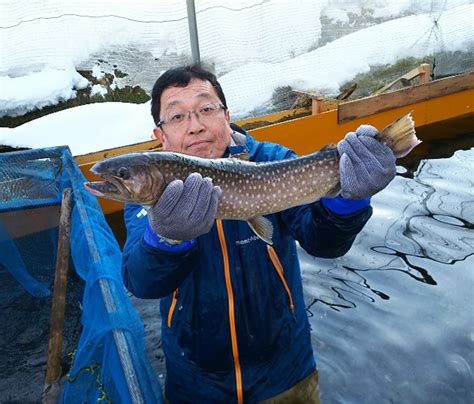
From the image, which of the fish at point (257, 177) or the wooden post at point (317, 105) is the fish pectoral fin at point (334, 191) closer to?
the fish at point (257, 177)

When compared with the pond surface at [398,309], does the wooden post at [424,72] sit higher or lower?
higher

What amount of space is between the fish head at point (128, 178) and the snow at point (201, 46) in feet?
17.7

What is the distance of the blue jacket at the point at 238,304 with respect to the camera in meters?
2.61

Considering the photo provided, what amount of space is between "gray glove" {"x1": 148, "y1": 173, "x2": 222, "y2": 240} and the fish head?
0.25ft

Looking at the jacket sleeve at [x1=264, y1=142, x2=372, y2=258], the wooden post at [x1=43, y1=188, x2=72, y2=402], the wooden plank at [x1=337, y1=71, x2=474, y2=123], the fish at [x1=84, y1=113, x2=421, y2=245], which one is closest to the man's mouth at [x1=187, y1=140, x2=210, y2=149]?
the fish at [x1=84, y1=113, x2=421, y2=245]

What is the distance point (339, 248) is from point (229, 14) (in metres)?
10.4

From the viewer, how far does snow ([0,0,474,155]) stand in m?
8.09

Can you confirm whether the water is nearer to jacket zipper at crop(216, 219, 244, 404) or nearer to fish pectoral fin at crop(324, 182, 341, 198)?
jacket zipper at crop(216, 219, 244, 404)

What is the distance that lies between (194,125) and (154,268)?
2.57ft

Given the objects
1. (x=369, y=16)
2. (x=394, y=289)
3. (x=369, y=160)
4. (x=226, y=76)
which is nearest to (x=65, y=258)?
(x=369, y=160)

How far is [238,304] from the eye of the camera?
2.63 m

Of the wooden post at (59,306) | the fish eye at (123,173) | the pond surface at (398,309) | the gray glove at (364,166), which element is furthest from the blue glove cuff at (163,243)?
the pond surface at (398,309)

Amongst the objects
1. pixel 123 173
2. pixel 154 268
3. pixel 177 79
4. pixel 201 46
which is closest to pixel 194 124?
pixel 177 79

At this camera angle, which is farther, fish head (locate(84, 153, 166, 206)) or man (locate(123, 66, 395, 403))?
man (locate(123, 66, 395, 403))
